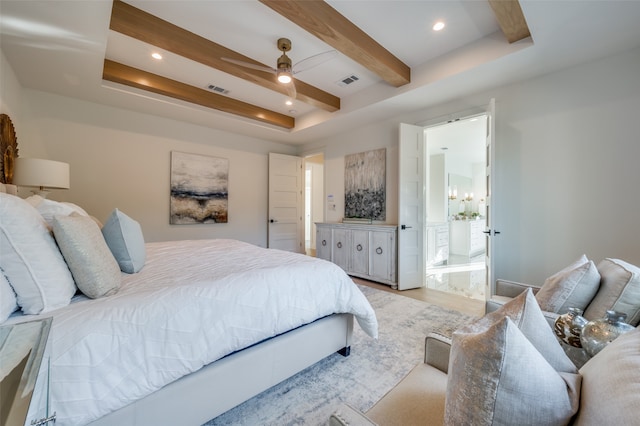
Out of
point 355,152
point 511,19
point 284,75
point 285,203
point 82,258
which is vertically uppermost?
point 511,19

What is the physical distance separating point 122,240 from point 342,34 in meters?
2.44

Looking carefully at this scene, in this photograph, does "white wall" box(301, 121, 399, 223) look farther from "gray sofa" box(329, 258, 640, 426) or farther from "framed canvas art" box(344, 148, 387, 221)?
"gray sofa" box(329, 258, 640, 426)

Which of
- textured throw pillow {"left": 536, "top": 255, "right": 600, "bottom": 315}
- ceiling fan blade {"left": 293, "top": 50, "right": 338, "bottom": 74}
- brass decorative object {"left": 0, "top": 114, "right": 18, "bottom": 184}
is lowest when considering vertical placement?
textured throw pillow {"left": 536, "top": 255, "right": 600, "bottom": 315}

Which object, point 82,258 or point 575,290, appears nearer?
point 82,258

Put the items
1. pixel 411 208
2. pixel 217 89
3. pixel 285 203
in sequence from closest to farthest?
pixel 217 89, pixel 411 208, pixel 285 203

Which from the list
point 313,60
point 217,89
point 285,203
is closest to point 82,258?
point 313,60

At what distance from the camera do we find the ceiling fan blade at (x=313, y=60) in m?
2.90

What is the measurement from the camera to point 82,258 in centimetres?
123

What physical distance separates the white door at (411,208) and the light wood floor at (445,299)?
0.47ft

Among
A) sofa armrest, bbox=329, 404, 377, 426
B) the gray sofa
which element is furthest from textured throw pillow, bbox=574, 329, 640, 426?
sofa armrest, bbox=329, 404, 377, 426

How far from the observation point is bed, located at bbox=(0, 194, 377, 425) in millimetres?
997

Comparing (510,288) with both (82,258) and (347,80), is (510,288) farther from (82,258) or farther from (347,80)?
(347,80)

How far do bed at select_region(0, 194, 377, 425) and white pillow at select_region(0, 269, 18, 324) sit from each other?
40 mm

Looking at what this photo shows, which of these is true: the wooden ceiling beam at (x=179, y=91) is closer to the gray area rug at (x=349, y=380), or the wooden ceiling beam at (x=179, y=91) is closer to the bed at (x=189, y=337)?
the bed at (x=189, y=337)
